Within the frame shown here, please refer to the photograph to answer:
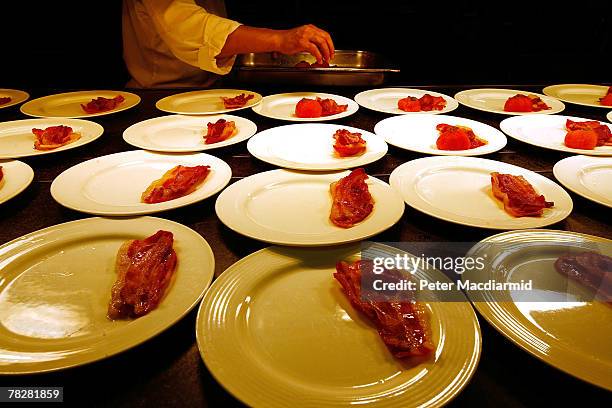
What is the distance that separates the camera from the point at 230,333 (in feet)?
3.47

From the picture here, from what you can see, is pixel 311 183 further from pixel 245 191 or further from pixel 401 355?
pixel 401 355

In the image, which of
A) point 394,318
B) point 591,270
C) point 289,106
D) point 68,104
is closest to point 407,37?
point 289,106

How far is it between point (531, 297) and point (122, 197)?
1.64m

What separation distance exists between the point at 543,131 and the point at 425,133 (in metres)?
0.76

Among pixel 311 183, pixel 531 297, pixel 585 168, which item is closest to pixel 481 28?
pixel 585 168

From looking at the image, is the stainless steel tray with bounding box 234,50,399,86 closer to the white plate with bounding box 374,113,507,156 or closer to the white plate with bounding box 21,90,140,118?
the white plate with bounding box 374,113,507,156

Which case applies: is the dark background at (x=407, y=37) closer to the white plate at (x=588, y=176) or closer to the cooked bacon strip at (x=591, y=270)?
the white plate at (x=588, y=176)

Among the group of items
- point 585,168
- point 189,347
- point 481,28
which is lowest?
point 189,347

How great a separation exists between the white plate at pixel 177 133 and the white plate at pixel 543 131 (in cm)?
163

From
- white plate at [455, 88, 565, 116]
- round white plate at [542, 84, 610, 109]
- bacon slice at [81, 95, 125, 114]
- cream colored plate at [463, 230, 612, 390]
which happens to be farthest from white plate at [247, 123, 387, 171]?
round white plate at [542, 84, 610, 109]

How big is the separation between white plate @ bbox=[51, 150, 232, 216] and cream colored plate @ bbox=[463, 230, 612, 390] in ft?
3.80

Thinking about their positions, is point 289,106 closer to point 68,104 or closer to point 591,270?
point 68,104

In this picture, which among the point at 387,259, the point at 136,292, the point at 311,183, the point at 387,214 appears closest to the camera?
the point at 136,292

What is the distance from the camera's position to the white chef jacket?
3146 millimetres
